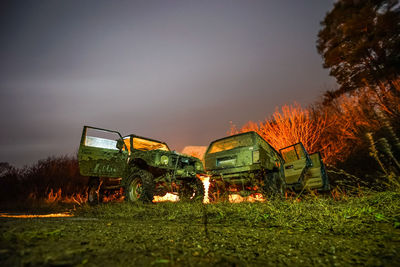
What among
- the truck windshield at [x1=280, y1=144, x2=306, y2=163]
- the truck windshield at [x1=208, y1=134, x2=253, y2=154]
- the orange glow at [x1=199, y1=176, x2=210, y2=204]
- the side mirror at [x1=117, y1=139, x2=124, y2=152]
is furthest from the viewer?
the truck windshield at [x1=280, y1=144, x2=306, y2=163]

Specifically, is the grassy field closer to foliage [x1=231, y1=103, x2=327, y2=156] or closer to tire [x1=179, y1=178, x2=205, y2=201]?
tire [x1=179, y1=178, x2=205, y2=201]

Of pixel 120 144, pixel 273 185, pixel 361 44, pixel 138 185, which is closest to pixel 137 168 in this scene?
pixel 138 185

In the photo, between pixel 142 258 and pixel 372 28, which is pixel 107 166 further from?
pixel 372 28

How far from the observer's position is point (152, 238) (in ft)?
5.88

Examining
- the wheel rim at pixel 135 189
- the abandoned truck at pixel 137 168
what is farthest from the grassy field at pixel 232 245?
the wheel rim at pixel 135 189

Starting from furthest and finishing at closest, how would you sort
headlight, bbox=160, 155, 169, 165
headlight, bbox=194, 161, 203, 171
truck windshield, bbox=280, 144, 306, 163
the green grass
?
truck windshield, bbox=280, 144, 306, 163
headlight, bbox=194, 161, 203, 171
headlight, bbox=160, 155, 169, 165
the green grass

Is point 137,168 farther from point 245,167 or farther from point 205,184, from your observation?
point 245,167

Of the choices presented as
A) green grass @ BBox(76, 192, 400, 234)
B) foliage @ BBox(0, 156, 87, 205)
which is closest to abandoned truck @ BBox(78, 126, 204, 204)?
green grass @ BBox(76, 192, 400, 234)

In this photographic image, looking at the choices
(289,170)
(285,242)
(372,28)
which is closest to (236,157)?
(289,170)

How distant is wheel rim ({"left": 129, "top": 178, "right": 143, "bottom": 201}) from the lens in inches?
217

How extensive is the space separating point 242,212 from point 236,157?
2207mm

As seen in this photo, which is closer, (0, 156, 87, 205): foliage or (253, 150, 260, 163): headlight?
(253, 150, 260, 163): headlight

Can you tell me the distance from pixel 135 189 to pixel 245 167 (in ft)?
11.0

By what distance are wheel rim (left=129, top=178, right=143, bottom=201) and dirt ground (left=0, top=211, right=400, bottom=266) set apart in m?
3.83
